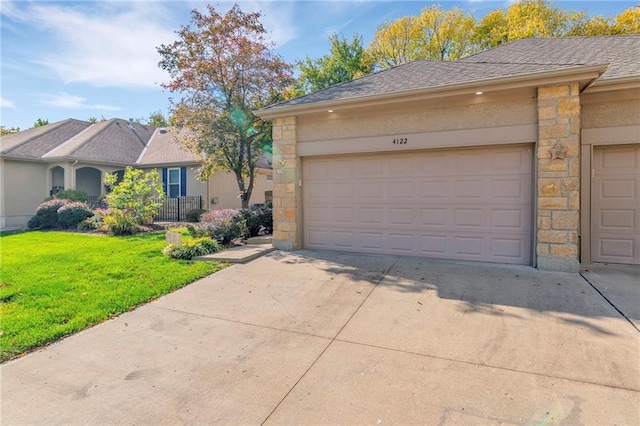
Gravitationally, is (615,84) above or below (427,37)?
below

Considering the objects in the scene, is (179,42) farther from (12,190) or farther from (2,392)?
(2,392)

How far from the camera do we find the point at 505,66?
6.30 m

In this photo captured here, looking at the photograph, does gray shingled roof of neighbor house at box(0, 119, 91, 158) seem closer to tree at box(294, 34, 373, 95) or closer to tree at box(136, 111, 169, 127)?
tree at box(294, 34, 373, 95)

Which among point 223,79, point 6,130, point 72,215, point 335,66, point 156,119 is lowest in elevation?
point 72,215

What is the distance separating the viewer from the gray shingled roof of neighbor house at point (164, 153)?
16219 mm

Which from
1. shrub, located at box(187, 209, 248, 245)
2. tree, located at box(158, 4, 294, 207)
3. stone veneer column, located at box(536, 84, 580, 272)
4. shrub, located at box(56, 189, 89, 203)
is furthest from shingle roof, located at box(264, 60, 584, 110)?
shrub, located at box(56, 189, 89, 203)

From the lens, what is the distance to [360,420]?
2.28m

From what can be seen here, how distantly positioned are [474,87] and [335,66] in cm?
1539

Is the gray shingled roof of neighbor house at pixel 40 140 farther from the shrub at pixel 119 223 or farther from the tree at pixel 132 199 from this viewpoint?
the shrub at pixel 119 223

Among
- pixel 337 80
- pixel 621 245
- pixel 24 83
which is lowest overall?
pixel 621 245

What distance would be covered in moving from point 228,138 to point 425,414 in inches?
435

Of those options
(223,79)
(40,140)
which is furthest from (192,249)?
(40,140)

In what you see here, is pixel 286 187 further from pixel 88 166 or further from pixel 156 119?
pixel 156 119

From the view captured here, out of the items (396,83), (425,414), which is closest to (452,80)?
(396,83)
